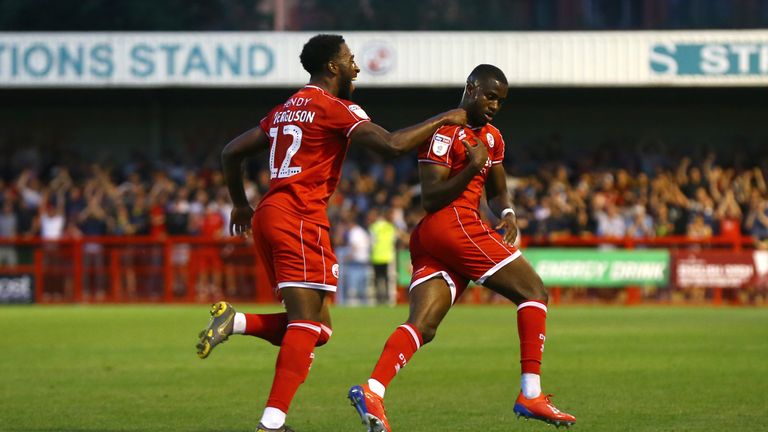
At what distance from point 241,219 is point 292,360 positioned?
1260 mm

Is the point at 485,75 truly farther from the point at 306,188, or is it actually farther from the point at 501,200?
the point at 306,188

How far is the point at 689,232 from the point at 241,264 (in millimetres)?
8944

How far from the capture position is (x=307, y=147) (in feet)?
24.4

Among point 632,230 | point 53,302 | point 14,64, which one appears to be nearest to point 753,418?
point 632,230

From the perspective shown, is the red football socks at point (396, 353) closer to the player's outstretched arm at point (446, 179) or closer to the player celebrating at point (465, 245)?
the player celebrating at point (465, 245)

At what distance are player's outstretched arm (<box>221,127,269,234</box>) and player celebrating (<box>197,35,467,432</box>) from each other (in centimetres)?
2

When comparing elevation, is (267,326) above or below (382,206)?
below

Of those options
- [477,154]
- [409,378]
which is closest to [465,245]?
[477,154]

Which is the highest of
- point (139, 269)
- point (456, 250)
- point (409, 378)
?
point (456, 250)

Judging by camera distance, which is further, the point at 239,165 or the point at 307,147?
the point at 239,165

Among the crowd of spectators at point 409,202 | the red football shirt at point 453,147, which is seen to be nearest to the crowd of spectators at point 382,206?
the crowd of spectators at point 409,202

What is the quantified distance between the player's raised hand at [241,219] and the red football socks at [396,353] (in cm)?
120

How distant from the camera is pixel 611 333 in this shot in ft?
57.9

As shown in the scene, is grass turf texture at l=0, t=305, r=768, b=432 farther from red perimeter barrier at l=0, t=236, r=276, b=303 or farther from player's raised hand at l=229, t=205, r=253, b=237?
red perimeter barrier at l=0, t=236, r=276, b=303
